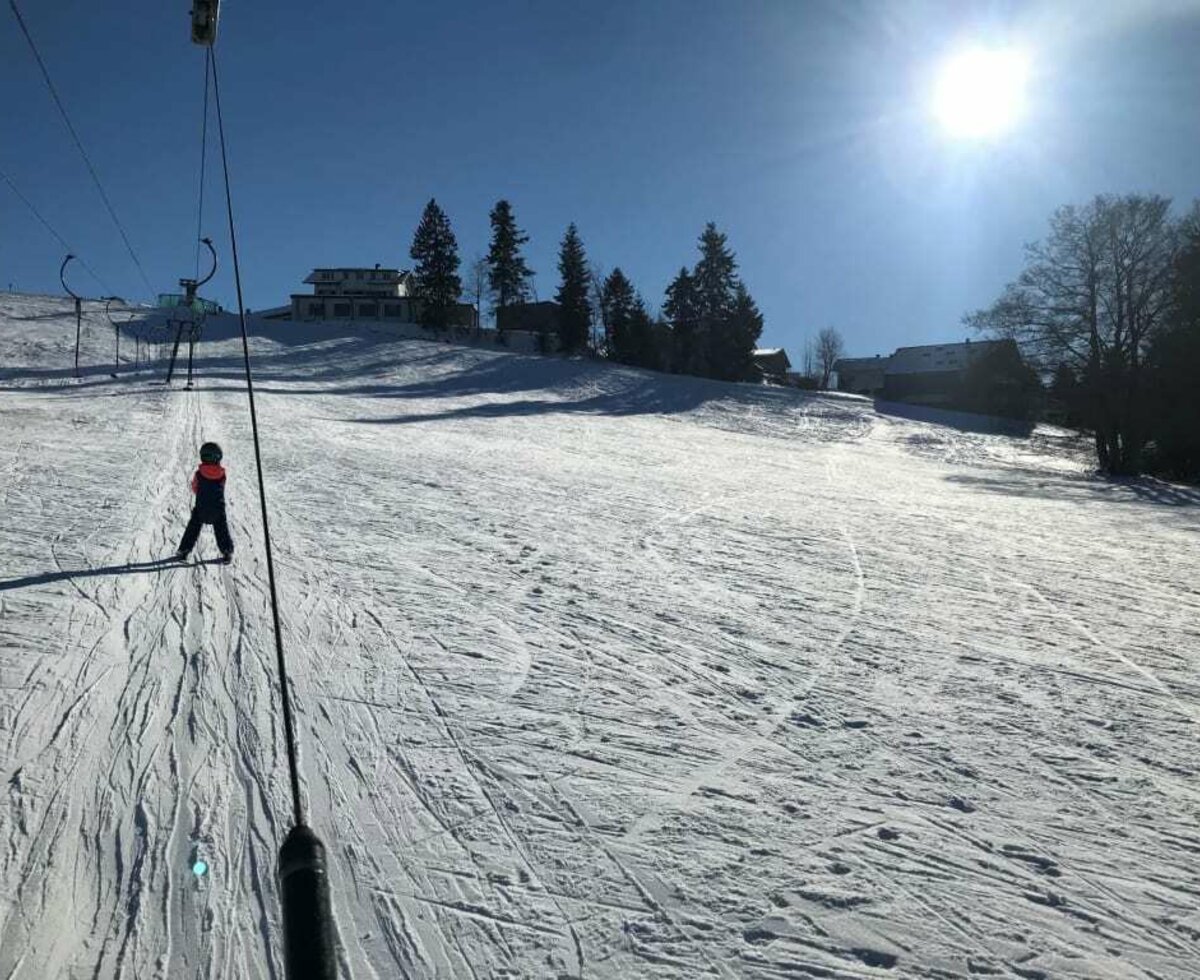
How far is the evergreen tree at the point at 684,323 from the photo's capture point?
5984 cm

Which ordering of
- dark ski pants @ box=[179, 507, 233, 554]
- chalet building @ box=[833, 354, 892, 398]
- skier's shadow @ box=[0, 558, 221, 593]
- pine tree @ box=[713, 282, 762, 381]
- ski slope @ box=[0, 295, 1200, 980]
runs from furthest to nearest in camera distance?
chalet building @ box=[833, 354, 892, 398] < pine tree @ box=[713, 282, 762, 381] < dark ski pants @ box=[179, 507, 233, 554] < skier's shadow @ box=[0, 558, 221, 593] < ski slope @ box=[0, 295, 1200, 980]

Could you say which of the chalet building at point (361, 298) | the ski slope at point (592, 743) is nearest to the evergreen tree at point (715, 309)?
the chalet building at point (361, 298)

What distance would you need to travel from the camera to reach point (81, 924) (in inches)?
115

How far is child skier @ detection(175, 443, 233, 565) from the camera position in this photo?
8328 mm

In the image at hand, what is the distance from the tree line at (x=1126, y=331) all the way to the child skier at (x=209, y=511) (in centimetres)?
2963

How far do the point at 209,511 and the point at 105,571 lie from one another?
47.2 inches

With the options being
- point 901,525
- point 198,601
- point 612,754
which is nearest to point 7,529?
point 198,601

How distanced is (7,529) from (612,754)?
833cm

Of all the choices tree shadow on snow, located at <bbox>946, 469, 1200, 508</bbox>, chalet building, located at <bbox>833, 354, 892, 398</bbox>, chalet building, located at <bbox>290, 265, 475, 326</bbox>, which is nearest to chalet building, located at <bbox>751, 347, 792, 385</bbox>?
chalet building, located at <bbox>833, 354, 892, 398</bbox>

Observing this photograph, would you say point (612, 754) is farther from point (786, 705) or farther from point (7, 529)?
point (7, 529)

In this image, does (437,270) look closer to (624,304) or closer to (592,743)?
(624,304)

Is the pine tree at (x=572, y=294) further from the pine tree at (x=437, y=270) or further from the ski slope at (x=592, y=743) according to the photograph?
the ski slope at (x=592, y=743)

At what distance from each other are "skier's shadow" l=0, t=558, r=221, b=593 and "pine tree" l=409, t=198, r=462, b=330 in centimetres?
5903

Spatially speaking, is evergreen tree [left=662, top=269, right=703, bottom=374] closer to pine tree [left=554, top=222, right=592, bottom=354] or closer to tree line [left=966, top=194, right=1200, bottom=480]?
pine tree [left=554, top=222, right=592, bottom=354]
